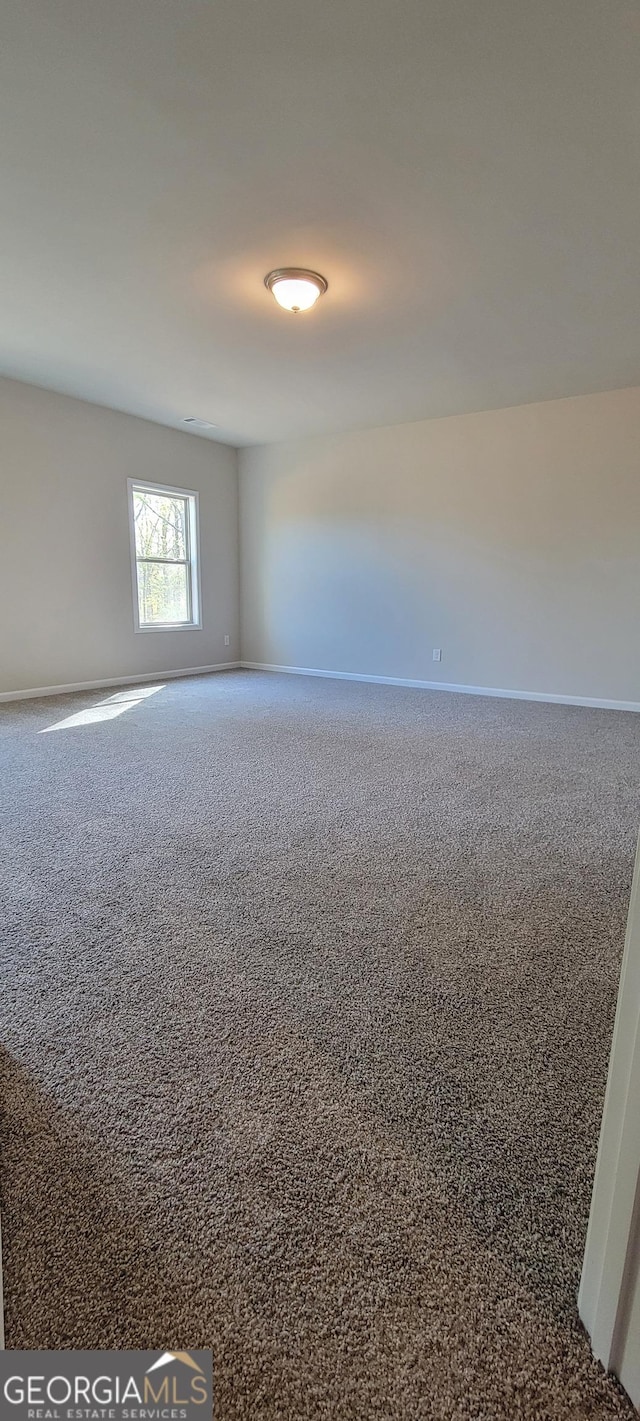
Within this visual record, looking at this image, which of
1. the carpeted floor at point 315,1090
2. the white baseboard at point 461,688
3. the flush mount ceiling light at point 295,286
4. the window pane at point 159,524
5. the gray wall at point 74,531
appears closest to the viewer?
the carpeted floor at point 315,1090

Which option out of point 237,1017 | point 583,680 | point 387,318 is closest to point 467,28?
point 387,318

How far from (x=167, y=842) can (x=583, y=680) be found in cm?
443

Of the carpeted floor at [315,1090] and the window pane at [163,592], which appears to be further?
the window pane at [163,592]

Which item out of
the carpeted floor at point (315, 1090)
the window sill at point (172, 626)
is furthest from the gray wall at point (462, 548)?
the carpeted floor at point (315, 1090)

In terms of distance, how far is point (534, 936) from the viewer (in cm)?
183

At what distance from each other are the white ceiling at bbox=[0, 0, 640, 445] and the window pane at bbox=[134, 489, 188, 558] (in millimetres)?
1979

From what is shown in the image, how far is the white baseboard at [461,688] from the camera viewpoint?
5461mm

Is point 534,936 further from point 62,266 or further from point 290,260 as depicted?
point 62,266

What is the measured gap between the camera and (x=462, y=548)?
5.96m

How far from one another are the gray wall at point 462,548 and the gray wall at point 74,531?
1.06 metres

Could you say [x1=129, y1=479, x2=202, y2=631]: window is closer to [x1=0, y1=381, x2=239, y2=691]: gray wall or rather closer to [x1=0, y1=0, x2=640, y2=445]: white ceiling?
[x1=0, y1=381, x2=239, y2=691]: gray wall

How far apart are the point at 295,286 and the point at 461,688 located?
3993mm

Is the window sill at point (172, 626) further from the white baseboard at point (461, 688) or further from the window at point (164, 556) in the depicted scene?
the white baseboard at point (461, 688)

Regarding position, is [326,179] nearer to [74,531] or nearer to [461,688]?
[74,531]
